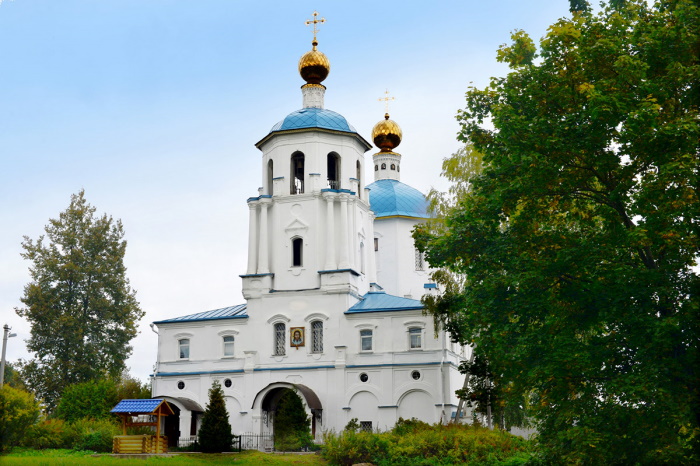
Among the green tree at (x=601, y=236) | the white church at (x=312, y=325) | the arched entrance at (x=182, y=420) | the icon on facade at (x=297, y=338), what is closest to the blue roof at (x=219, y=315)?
the white church at (x=312, y=325)

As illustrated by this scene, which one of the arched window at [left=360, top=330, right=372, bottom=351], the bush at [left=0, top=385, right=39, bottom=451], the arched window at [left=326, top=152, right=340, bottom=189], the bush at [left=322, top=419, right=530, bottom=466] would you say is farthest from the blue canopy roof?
the arched window at [left=326, top=152, right=340, bottom=189]

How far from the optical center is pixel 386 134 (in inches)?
1895

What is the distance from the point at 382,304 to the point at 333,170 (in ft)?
21.1

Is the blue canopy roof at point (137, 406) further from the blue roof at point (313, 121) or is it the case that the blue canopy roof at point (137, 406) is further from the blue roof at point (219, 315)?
the blue roof at point (313, 121)

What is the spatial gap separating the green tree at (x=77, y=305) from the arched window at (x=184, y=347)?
7069 mm

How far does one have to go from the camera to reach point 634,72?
57.6 feet

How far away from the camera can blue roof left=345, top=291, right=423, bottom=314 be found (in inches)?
1328

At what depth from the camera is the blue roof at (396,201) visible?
4438 centimetres

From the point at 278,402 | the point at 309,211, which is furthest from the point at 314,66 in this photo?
the point at 278,402

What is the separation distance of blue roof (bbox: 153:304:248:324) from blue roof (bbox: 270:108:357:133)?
772 cm

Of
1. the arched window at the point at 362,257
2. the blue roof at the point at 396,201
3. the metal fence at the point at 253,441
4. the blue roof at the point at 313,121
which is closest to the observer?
the metal fence at the point at 253,441

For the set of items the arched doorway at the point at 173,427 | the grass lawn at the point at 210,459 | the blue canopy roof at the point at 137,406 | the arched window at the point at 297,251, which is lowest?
the grass lawn at the point at 210,459

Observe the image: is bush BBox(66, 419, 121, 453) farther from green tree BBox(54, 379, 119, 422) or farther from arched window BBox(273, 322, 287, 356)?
arched window BBox(273, 322, 287, 356)

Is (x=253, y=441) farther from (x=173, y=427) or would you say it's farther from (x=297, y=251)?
(x=297, y=251)
